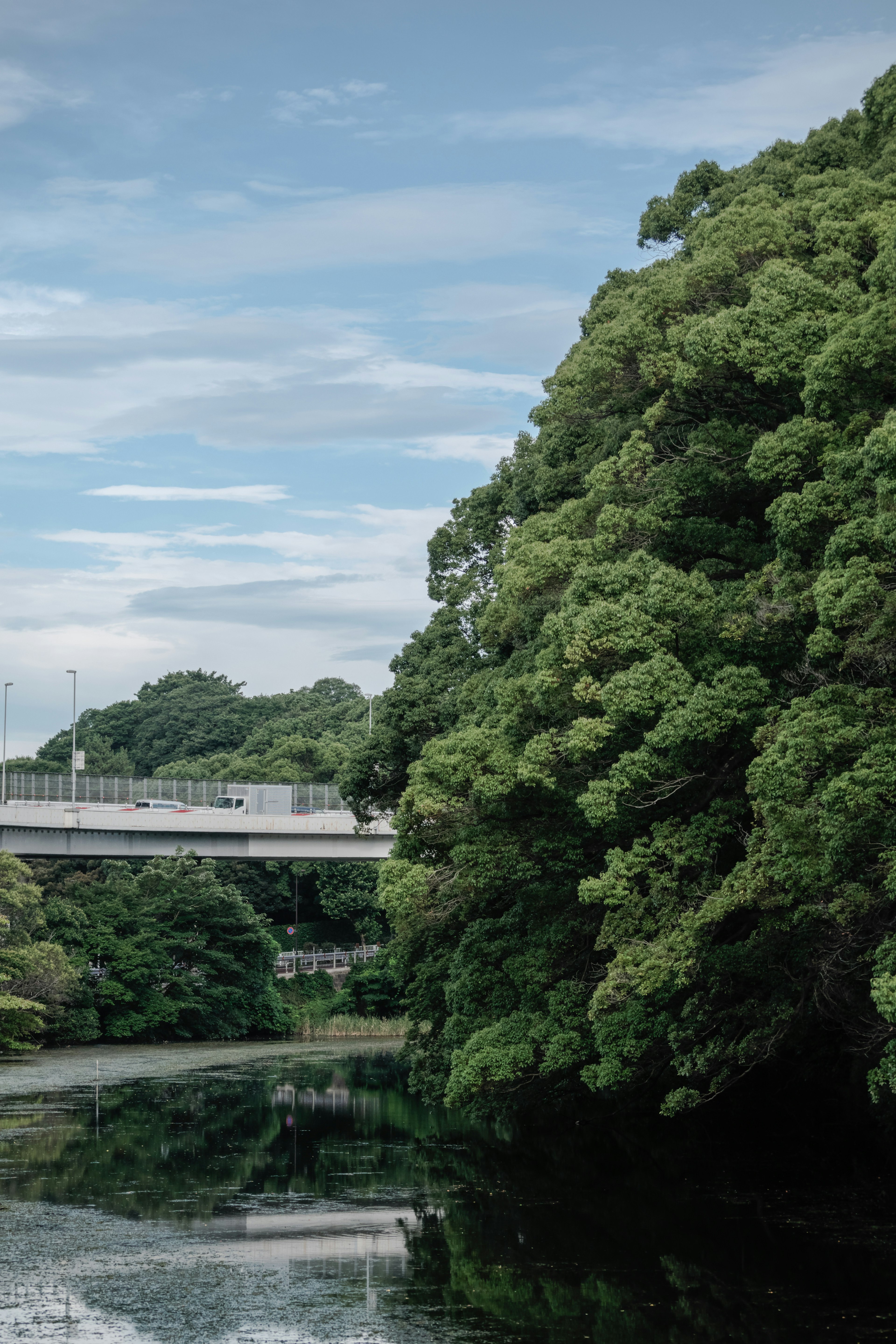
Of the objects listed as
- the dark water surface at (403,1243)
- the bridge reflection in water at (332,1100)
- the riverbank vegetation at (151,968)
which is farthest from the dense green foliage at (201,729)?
the dark water surface at (403,1243)

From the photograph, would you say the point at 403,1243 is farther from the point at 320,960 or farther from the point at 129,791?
the point at 320,960

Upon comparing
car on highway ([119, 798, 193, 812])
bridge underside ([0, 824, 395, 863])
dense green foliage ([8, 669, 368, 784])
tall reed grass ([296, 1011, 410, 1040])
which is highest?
dense green foliage ([8, 669, 368, 784])

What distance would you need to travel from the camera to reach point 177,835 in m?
55.2

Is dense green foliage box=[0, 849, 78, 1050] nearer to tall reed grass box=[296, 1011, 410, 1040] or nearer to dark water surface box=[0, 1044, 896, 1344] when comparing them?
dark water surface box=[0, 1044, 896, 1344]

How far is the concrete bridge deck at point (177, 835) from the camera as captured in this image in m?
51.2

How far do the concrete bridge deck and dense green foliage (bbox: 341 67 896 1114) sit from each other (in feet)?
90.0

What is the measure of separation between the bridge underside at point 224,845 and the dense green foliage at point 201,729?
37.1 m

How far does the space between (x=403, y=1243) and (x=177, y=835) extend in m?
36.5

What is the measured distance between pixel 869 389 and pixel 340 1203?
15576 mm

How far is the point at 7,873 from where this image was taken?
46.3m

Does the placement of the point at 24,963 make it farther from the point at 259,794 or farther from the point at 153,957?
the point at 259,794

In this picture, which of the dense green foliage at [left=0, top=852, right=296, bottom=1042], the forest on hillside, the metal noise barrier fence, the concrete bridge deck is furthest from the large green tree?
the forest on hillside

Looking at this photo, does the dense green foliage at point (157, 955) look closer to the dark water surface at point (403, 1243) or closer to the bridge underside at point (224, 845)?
the bridge underside at point (224, 845)

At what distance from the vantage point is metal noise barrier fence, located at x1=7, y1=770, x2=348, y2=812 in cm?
5356
